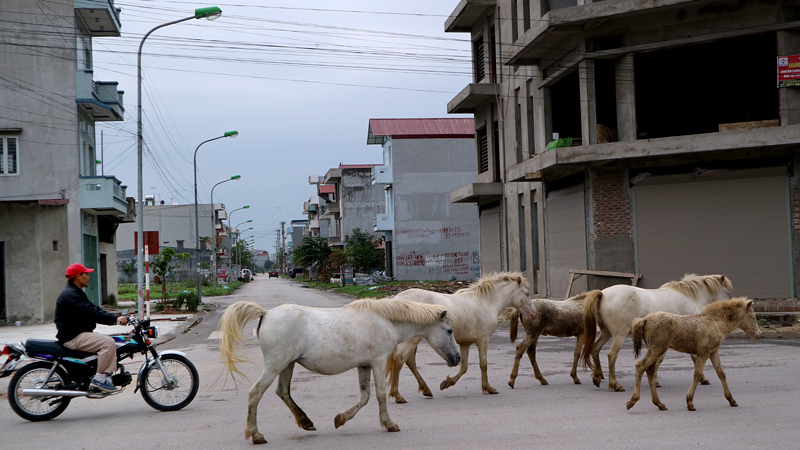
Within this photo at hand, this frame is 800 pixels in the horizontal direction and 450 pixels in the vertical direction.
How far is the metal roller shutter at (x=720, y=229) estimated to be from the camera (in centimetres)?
2072

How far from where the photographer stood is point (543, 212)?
89.5 feet

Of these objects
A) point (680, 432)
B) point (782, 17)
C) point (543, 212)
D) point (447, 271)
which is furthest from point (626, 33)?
point (447, 271)

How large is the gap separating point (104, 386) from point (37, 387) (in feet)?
2.48

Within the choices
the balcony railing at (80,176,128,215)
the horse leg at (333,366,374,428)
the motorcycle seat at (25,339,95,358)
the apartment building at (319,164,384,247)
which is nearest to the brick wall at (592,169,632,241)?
the horse leg at (333,366,374,428)

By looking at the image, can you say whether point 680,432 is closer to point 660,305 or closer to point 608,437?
point 608,437

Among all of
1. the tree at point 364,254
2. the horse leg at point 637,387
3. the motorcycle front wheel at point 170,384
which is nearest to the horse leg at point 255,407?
the motorcycle front wheel at point 170,384

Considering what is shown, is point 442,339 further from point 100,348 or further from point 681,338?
point 100,348

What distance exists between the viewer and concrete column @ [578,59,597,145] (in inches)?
905

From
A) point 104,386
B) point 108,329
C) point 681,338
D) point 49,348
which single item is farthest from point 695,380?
point 108,329

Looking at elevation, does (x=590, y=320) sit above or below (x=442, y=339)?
below

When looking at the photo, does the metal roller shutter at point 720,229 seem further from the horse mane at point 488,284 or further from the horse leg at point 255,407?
the horse leg at point 255,407

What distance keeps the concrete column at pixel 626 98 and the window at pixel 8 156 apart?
2124 cm

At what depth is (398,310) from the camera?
8148 millimetres

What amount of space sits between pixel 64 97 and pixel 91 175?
3563 millimetres
